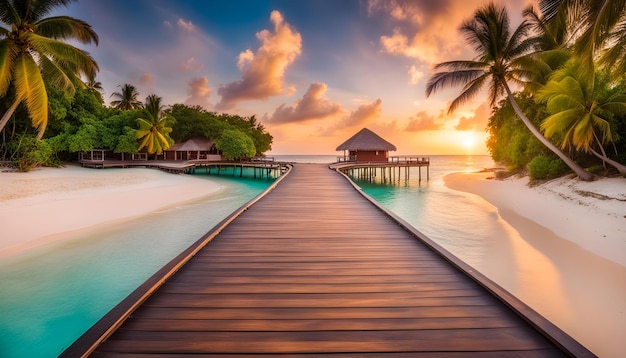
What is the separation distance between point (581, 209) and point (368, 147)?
19977mm

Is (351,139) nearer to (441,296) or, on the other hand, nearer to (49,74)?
(49,74)

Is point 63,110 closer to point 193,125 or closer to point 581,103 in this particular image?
point 193,125

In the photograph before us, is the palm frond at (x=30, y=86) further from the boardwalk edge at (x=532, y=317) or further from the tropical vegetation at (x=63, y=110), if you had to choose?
the boardwalk edge at (x=532, y=317)

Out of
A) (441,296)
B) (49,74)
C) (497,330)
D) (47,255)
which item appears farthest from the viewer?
(49,74)

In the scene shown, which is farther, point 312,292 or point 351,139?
point 351,139

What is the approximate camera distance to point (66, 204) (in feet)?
38.3

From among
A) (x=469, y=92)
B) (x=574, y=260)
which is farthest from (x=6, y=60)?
(x=469, y=92)

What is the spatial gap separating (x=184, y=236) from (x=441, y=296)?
30.1ft

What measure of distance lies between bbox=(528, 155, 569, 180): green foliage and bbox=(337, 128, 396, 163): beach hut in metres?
14.5

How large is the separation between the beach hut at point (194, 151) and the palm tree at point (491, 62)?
1156 inches

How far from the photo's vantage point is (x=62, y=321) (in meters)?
5.02

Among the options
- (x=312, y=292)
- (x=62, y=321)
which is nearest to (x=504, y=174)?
(x=312, y=292)

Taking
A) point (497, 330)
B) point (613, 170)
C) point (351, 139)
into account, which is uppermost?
point (351, 139)

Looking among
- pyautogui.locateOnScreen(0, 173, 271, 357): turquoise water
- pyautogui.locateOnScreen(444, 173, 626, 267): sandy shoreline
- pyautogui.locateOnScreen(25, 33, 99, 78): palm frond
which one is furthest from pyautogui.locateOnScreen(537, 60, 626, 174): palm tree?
pyautogui.locateOnScreen(25, 33, 99, 78): palm frond
